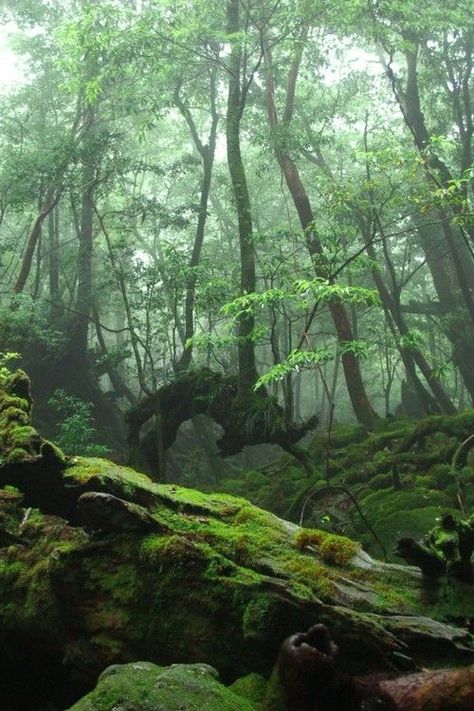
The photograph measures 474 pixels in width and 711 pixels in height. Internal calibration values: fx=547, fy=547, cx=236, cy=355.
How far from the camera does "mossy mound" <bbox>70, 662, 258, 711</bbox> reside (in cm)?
271

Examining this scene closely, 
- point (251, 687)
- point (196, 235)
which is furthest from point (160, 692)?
point (196, 235)

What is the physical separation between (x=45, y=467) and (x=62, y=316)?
15173mm

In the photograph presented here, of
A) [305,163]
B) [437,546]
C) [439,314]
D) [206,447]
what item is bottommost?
[437,546]

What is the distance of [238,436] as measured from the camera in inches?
421

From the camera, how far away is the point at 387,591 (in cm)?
401

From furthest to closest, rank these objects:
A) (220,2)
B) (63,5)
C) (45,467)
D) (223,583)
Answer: (63,5)
(220,2)
(45,467)
(223,583)

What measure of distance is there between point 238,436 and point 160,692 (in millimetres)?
7900

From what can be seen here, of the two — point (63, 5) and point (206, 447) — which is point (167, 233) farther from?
point (206, 447)

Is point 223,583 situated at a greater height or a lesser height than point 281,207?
lesser

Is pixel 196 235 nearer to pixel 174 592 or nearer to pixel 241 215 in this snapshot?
pixel 241 215

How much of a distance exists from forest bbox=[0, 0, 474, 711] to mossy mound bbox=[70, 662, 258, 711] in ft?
0.05

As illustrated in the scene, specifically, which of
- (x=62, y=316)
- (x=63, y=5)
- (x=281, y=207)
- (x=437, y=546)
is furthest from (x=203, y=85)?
(x=437, y=546)

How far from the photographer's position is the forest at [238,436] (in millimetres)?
3447

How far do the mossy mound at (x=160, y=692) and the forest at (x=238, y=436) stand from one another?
0.02 meters
